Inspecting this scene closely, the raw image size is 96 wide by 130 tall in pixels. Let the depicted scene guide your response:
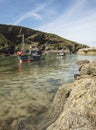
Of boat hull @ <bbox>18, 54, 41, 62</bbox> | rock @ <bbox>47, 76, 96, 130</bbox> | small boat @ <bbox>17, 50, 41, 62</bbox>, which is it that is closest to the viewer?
rock @ <bbox>47, 76, 96, 130</bbox>

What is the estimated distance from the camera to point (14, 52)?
17638cm

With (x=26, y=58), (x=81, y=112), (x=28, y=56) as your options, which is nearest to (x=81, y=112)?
(x=81, y=112)

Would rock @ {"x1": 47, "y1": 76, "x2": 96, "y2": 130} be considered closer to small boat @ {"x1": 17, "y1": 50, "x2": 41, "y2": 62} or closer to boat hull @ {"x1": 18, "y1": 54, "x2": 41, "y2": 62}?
small boat @ {"x1": 17, "y1": 50, "x2": 41, "y2": 62}

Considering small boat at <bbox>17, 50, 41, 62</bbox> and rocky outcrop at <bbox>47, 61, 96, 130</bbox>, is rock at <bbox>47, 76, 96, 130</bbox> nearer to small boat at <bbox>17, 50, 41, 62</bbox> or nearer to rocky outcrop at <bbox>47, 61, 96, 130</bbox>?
rocky outcrop at <bbox>47, 61, 96, 130</bbox>

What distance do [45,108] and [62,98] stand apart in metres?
3.23

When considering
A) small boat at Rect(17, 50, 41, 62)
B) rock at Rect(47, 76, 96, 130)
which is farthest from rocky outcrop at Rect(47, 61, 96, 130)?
small boat at Rect(17, 50, 41, 62)

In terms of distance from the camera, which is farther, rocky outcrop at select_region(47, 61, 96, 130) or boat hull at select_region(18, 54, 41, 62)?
boat hull at select_region(18, 54, 41, 62)

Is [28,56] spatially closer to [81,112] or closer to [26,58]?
[26,58]

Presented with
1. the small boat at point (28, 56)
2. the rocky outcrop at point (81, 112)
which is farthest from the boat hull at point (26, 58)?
the rocky outcrop at point (81, 112)

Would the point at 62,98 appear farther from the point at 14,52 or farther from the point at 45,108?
the point at 14,52

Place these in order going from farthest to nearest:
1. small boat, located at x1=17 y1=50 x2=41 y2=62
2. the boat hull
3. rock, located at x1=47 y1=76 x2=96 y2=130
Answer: the boat hull < small boat, located at x1=17 y1=50 x2=41 y2=62 < rock, located at x1=47 y1=76 x2=96 y2=130

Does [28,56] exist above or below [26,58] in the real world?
above

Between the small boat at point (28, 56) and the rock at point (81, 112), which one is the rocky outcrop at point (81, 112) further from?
the small boat at point (28, 56)

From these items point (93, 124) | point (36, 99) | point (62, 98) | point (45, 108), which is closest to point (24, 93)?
point (36, 99)
